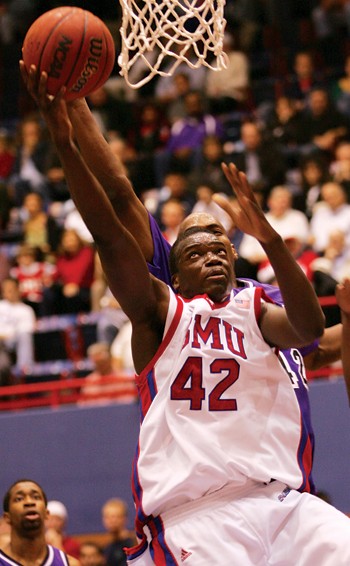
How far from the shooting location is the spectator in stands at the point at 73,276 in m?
12.0

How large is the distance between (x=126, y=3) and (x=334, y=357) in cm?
200

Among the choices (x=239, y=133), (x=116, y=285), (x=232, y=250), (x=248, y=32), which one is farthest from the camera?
(x=248, y=32)

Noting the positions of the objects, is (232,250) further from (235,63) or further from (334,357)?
(235,63)

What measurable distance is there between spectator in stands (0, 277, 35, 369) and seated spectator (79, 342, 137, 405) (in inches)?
38.4

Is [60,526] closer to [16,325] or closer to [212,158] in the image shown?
[16,325]

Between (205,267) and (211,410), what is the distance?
2.01 ft

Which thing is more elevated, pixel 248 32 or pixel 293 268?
pixel 248 32

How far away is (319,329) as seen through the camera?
422 cm

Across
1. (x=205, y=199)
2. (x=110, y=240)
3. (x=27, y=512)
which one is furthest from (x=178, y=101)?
(x=110, y=240)

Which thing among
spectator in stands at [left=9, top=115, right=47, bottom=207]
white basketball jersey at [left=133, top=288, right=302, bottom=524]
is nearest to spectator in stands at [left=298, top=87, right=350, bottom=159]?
spectator in stands at [left=9, top=115, right=47, bottom=207]

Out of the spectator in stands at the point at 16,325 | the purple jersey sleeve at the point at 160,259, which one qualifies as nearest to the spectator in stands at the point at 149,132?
the spectator in stands at the point at 16,325

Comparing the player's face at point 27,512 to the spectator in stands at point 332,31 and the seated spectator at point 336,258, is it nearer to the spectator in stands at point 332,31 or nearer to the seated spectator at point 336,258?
the seated spectator at point 336,258

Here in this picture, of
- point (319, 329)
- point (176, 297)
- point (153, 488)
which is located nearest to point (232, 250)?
point (176, 297)

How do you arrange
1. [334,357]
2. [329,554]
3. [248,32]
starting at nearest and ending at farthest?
1. [329,554]
2. [334,357]
3. [248,32]
